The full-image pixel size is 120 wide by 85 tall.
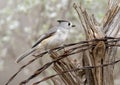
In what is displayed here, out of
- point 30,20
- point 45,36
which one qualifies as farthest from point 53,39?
point 30,20

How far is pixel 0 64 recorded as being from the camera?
393 centimetres

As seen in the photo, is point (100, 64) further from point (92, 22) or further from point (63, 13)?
point (63, 13)

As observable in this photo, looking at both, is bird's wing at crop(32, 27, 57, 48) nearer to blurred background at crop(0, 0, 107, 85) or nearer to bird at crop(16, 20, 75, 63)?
bird at crop(16, 20, 75, 63)

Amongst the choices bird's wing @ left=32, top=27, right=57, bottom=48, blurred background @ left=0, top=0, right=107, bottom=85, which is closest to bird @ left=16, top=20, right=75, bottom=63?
bird's wing @ left=32, top=27, right=57, bottom=48

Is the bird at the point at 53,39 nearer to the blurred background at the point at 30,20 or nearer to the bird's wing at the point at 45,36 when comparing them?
the bird's wing at the point at 45,36

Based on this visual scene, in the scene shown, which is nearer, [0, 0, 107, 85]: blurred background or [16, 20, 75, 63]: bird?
[16, 20, 75, 63]: bird

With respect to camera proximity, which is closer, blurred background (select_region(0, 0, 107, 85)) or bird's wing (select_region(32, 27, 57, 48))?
bird's wing (select_region(32, 27, 57, 48))

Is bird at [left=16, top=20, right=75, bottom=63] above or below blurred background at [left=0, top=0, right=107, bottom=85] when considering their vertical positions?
above

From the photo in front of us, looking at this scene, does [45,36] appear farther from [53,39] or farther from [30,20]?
[30,20]

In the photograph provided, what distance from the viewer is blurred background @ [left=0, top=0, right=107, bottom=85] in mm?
3615

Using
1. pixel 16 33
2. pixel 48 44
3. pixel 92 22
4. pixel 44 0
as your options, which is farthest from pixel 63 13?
pixel 92 22

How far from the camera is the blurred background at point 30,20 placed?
3.62 meters

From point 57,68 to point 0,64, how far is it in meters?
2.64

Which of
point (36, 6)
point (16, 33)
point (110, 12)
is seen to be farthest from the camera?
point (16, 33)
